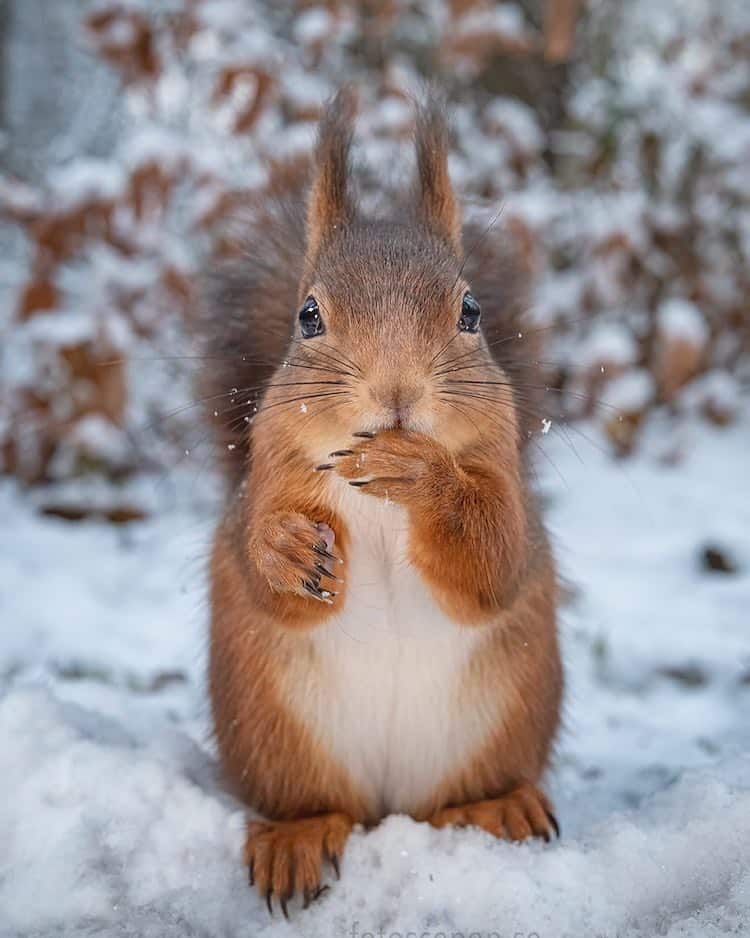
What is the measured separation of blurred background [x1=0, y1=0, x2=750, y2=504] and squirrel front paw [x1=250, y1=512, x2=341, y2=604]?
1.58 metres

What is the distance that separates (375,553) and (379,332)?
9.7 inches

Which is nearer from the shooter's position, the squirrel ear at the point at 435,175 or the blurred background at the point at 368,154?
the squirrel ear at the point at 435,175

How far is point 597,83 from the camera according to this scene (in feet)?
12.5

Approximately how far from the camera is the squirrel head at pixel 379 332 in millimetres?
990

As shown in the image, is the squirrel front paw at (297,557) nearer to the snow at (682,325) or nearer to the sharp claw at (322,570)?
the sharp claw at (322,570)

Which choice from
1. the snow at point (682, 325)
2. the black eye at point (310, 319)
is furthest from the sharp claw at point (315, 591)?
the snow at point (682, 325)

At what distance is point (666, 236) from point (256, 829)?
Result: 9.11 feet

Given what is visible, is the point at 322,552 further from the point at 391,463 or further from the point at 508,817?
the point at 508,817

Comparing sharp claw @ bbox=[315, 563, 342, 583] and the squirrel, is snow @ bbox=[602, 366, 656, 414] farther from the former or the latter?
sharp claw @ bbox=[315, 563, 342, 583]

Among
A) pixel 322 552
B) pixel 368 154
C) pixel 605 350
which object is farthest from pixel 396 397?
pixel 605 350

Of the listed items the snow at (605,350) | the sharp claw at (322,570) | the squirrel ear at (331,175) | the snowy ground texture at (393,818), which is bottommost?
the snowy ground texture at (393,818)

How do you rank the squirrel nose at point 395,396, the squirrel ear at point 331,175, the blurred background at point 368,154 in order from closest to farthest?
the squirrel nose at point 395,396 < the squirrel ear at point 331,175 < the blurred background at point 368,154

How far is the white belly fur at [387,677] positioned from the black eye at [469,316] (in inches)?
8.4

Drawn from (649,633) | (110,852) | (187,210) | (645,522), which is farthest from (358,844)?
(187,210)
